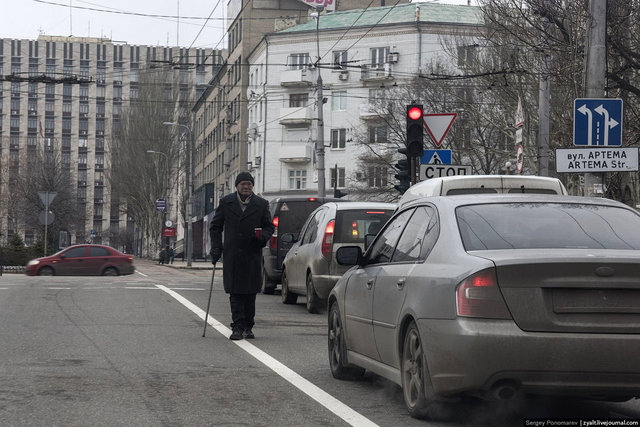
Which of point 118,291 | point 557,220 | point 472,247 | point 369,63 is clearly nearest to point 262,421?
point 472,247

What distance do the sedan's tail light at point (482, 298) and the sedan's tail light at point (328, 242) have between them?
33.1 ft

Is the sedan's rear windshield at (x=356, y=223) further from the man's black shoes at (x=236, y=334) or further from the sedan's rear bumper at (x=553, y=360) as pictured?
the sedan's rear bumper at (x=553, y=360)

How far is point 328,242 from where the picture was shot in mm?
16094

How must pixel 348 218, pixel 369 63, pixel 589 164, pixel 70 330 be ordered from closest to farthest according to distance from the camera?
pixel 70 330 < pixel 589 164 < pixel 348 218 < pixel 369 63

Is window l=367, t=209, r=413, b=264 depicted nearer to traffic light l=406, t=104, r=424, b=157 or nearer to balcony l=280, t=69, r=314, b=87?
traffic light l=406, t=104, r=424, b=157

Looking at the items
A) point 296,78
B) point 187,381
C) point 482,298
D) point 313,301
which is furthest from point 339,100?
point 482,298

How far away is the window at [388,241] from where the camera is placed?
25.1 feet

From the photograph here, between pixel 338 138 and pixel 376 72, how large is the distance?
18.0 feet

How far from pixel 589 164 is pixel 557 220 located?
7644mm

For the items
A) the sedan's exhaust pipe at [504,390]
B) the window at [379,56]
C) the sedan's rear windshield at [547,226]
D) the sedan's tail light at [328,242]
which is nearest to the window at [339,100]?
the window at [379,56]

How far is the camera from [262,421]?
6.50 metres

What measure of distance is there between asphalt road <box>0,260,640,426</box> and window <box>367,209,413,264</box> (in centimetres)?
97

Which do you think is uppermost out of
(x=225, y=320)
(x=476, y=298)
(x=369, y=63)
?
(x=369, y=63)

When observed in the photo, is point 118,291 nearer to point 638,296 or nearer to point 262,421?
point 262,421
